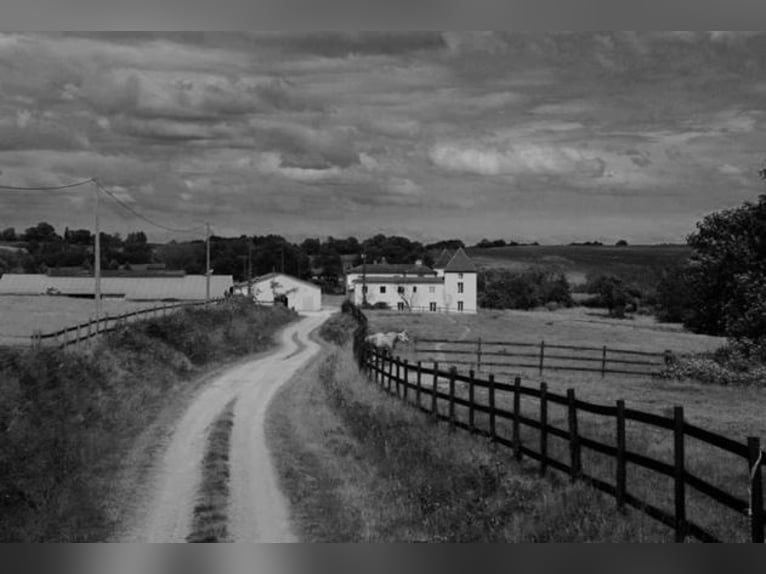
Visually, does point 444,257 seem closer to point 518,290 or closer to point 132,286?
point 132,286

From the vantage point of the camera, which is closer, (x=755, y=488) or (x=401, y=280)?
(x=755, y=488)

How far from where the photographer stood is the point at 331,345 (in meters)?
36.4

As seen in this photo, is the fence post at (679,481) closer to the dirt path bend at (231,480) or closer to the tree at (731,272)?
the dirt path bend at (231,480)

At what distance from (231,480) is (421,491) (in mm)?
2312

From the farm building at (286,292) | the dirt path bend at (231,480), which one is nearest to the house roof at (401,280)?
the farm building at (286,292)

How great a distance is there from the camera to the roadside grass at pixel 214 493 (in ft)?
26.8

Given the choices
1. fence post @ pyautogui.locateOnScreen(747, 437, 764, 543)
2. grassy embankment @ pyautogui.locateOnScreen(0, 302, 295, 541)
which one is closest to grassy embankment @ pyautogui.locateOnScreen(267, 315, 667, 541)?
fence post @ pyautogui.locateOnScreen(747, 437, 764, 543)

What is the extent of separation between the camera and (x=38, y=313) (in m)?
35.2

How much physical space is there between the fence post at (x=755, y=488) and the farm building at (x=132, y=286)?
28.7 m

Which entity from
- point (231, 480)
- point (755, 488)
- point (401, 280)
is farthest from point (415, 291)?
point (755, 488)

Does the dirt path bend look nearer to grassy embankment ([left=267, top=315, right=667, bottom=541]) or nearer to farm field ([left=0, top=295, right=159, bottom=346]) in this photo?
grassy embankment ([left=267, top=315, right=667, bottom=541])

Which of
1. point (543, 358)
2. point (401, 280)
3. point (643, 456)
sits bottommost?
point (543, 358)

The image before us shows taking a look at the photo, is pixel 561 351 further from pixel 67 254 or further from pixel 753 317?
pixel 67 254

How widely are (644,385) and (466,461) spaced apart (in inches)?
501
